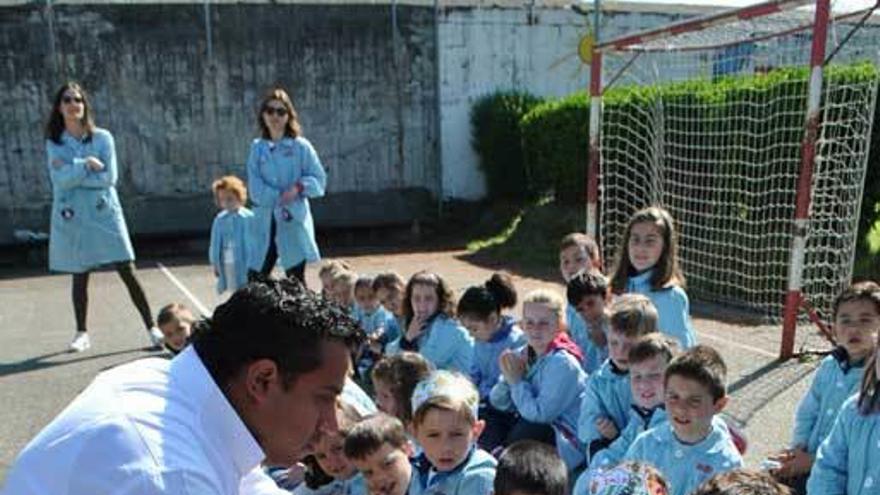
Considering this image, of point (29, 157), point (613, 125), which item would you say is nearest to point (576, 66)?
point (613, 125)

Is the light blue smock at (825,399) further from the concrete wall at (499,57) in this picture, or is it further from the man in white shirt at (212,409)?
the concrete wall at (499,57)

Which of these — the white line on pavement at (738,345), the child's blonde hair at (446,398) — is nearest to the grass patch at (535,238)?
the white line on pavement at (738,345)

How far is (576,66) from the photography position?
14539 millimetres

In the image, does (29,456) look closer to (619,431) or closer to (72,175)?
(619,431)

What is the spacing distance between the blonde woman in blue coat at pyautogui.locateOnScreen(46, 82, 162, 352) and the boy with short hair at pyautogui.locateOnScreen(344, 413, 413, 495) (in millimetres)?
3912

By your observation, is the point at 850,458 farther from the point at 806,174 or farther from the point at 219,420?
the point at 806,174

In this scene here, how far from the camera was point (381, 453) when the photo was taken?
2.83 meters

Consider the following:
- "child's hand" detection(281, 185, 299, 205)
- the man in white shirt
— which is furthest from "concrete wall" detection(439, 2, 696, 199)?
the man in white shirt

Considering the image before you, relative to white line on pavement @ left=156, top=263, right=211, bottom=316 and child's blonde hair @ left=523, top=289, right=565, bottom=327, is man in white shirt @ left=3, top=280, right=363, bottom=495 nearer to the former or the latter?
child's blonde hair @ left=523, top=289, right=565, bottom=327

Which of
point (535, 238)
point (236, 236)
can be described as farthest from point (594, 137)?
point (535, 238)

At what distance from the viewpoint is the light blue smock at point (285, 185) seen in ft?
20.0

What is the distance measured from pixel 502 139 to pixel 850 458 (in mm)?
11377

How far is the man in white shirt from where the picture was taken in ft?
4.25

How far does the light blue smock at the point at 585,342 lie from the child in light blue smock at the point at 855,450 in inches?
49.8
